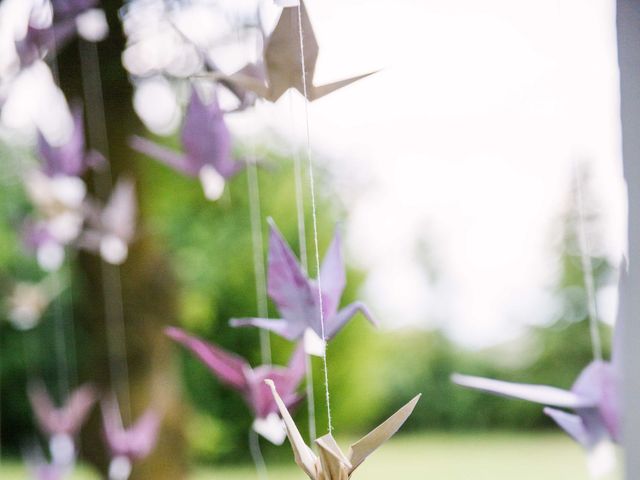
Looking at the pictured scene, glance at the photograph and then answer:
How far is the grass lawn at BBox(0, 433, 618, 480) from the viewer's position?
12.8 feet

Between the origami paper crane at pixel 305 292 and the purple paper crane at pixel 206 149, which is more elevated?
the purple paper crane at pixel 206 149

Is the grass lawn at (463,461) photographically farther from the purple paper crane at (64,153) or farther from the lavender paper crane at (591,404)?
the lavender paper crane at (591,404)

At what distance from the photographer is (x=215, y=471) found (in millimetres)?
3955

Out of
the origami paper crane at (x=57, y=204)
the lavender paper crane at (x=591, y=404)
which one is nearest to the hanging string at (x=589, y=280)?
the lavender paper crane at (x=591, y=404)

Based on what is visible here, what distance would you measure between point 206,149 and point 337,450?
352 millimetres

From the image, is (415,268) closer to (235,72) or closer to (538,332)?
(538,332)

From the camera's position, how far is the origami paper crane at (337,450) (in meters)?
0.42

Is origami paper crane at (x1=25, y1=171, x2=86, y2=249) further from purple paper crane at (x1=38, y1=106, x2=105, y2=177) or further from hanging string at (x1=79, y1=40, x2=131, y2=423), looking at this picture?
hanging string at (x1=79, y1=40, x2=131, y2=423)

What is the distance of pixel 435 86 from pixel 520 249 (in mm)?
1604

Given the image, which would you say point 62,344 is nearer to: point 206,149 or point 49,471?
point 49,471

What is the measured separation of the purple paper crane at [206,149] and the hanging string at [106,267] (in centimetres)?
51

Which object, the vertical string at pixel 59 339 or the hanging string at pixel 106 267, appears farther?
the vertical string at pixel 59 339

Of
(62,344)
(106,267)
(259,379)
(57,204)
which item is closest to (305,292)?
(259,379)

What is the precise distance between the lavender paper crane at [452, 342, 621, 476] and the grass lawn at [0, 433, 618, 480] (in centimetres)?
313
